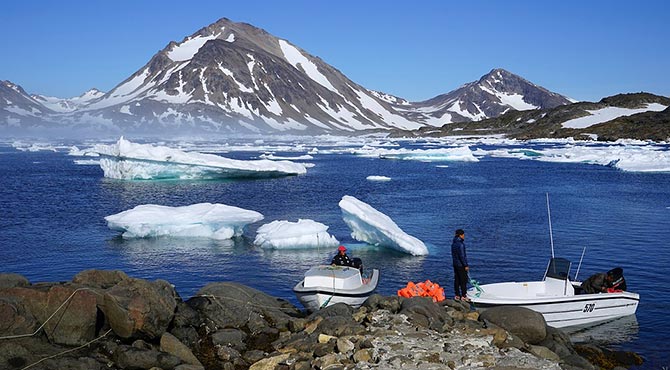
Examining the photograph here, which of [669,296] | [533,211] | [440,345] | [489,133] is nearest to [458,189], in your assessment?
[533,211]

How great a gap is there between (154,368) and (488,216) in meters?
22.9

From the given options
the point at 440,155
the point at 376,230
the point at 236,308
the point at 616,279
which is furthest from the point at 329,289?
the point at 440,155

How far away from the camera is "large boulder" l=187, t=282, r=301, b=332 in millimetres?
12953

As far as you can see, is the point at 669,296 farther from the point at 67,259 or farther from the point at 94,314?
the point at 67,259

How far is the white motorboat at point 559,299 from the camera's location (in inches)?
579

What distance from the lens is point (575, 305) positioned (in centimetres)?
1496

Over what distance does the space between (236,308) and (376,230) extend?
9.95 m

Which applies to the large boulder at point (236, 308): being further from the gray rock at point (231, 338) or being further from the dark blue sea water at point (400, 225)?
the dark blue sea water at point (400, 225)

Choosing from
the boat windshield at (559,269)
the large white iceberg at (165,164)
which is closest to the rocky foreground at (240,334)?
the boat windshield at (559,269)

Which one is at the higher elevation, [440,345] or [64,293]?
[64,293]

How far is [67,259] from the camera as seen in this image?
21.3 meters

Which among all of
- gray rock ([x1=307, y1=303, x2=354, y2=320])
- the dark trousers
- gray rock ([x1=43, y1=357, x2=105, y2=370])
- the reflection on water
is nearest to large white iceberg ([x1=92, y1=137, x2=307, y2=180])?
the dark trousers

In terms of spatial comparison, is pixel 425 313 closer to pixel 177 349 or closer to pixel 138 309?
pixel 177 349

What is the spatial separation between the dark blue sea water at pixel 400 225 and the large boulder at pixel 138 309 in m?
5.46
